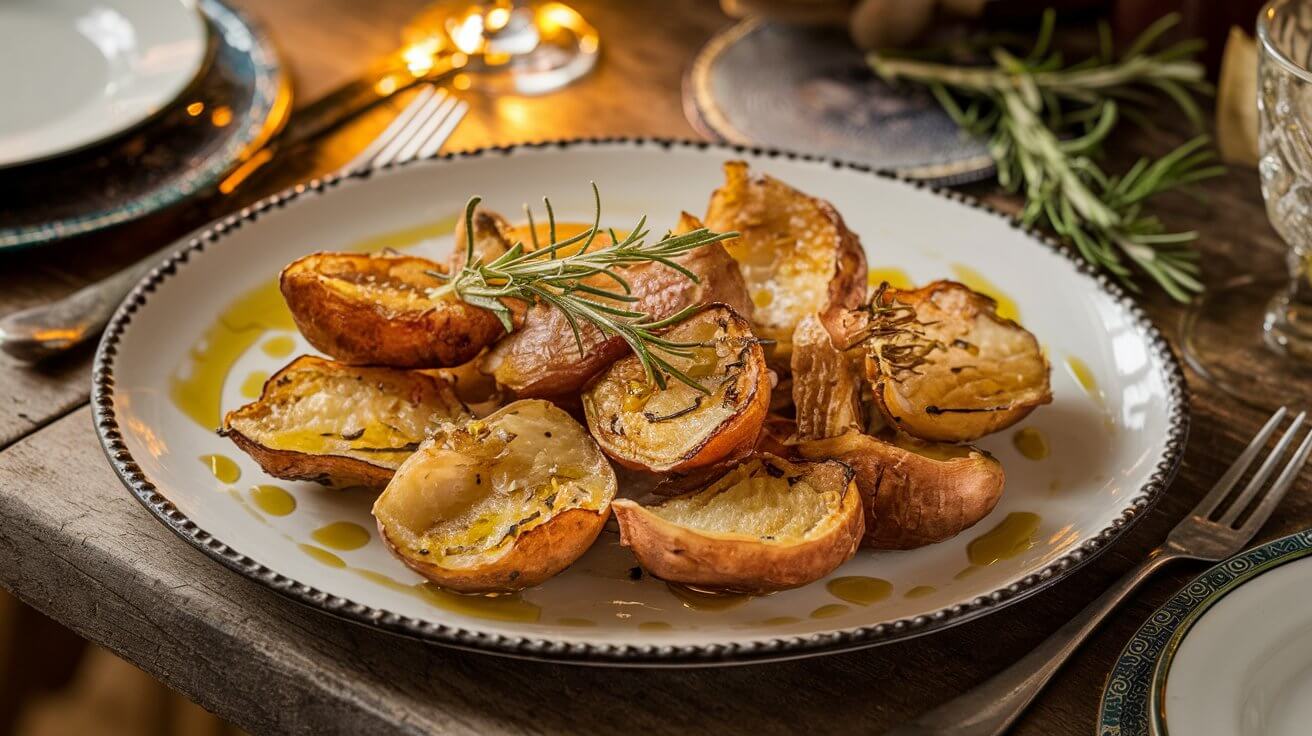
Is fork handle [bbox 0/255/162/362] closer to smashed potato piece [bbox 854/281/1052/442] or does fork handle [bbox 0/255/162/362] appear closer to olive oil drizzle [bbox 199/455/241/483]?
olive oil drizzle [bbox 199/455/241/483]

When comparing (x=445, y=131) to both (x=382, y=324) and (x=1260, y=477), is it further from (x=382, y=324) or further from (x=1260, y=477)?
(x=1260, y=477)

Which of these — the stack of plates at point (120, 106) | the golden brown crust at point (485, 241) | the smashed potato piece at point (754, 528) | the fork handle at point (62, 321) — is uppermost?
the golden brown crust at point (485, 241)

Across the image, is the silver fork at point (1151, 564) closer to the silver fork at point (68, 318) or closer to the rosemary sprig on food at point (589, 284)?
the rosemary sprig on food at point (589, 284)

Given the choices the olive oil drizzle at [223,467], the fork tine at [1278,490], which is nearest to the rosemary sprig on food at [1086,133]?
the fork tine at [1278,490]

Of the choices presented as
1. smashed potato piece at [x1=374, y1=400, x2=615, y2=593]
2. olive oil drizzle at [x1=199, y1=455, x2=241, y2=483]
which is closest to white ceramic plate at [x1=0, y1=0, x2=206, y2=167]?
olive oil drizzle at [x1=199, y1=455, x2=241, y2=483]

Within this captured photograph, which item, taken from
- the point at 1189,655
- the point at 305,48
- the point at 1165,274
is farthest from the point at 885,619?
the point at 305,48

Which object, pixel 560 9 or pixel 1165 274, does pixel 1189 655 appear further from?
pixel 560 9

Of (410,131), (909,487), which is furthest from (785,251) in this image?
(410,131)
